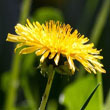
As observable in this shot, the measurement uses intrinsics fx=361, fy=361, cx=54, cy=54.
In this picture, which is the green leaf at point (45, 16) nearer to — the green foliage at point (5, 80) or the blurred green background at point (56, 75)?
the blurred green background at point (56, 75)

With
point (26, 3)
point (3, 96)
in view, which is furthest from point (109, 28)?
point (3, 96)

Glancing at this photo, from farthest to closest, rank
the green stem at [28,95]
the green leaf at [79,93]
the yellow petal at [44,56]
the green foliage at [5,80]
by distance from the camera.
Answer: the green foliage at [5,80] < the green stem at [28,95] < the green leaf at [79,93] < the yellow petal at [44,56]

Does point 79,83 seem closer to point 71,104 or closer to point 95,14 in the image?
point 71,104

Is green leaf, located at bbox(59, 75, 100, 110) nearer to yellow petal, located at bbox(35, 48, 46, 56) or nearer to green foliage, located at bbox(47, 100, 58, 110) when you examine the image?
green foliage, located at bbox(47, 100, 58, 110)

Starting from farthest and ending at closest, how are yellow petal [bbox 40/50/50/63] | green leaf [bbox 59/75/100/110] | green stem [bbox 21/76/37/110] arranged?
green stem [bbox 21/76/37/110], green leaf [bbox 59/75/100/110], yellow petal [bbox 40/50/50/63]

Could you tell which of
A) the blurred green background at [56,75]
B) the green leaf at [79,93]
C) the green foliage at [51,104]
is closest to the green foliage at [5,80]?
the blurred green background at [56,75]

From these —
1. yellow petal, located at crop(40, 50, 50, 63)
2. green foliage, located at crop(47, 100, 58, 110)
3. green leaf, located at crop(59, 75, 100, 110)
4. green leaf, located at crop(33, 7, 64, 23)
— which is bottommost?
green foliage, located at crop(47, 100, 58, 110)

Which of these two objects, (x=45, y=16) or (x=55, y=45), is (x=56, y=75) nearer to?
(x=45, y=16)

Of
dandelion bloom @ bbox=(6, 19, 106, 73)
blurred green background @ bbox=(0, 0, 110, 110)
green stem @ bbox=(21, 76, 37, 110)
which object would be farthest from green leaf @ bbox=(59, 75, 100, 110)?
dandelion bloom @ bbox=(6, 19, 106, 73)
